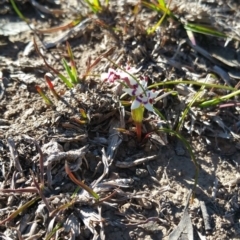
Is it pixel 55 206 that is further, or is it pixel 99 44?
pixel 99 44

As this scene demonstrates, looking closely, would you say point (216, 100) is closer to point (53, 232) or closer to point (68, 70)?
point (68, 70)

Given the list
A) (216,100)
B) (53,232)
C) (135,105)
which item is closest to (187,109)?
(216,100)

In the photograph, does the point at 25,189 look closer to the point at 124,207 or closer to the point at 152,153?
the point at 124,207

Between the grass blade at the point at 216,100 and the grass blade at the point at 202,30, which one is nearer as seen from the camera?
the grass blade at the point at 216,100

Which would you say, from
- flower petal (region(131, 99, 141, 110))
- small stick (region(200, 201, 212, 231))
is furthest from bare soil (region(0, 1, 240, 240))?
flower petal (region(131, 99, 141, 110))

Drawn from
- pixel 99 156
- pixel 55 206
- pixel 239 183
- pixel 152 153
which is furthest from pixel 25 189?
pixel 239 183

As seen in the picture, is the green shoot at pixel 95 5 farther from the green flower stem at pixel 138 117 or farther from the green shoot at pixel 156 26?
the green flower stem at pixel 138 117

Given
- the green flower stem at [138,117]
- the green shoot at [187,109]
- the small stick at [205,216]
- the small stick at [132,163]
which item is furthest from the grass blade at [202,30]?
the small stick at [205,216]

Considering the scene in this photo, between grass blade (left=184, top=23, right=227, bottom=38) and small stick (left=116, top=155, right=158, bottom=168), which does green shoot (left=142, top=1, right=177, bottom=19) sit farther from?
small stick (left=116, top=155, right=158, bottom=168)
